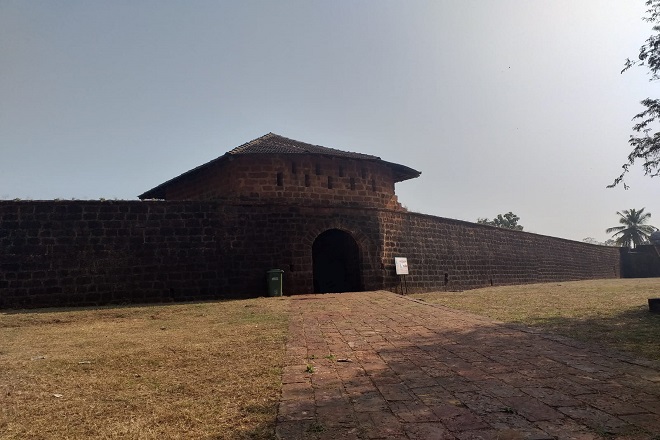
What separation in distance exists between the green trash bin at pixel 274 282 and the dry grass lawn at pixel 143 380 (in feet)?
16.8

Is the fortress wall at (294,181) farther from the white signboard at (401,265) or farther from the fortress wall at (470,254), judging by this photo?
the white signboard at (401,265)

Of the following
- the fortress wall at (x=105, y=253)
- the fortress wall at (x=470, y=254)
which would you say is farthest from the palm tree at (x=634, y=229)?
the fortress wall at (x=105, y=253)

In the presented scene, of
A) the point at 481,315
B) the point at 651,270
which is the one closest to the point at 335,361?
the point at 481,315

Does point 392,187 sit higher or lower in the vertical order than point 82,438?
higher

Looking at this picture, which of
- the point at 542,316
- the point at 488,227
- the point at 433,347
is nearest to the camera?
the point at 433,347

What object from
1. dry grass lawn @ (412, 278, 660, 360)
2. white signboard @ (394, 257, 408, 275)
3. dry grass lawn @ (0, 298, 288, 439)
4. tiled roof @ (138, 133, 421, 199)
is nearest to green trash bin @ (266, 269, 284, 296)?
tiled roof @ (138, 133, 421, 199)

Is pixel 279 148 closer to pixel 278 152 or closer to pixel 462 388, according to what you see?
pixel 278 152

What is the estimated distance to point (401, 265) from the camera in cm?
1717

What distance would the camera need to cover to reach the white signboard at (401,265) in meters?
17.0

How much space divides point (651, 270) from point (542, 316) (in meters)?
38.5

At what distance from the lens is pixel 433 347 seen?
5.91 m

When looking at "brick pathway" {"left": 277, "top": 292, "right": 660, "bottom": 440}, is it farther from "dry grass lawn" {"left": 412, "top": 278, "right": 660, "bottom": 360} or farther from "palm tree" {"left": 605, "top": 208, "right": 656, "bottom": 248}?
"palm tree" {"left": 605, "top": 208, "right": 656, "bottom": 248}

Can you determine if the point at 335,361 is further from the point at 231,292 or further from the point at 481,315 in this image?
the point at 231,292

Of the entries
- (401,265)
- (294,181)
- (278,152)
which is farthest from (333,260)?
(278,152)
